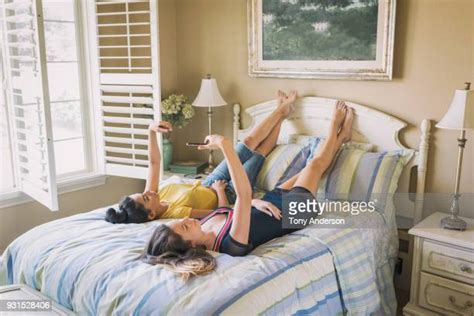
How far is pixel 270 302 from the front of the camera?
1707 mm

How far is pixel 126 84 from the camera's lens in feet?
11.0

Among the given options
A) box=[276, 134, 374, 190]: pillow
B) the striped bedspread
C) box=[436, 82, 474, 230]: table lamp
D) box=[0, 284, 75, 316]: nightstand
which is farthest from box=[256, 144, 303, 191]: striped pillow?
box=[0, 284, 75, 316]: nightstand

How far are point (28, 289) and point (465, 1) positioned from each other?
2.65 m

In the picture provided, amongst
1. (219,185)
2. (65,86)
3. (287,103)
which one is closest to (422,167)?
(287,103)

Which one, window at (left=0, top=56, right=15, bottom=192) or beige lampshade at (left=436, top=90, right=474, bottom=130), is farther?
window at (left=0, top=56, right=15, bottom=192)

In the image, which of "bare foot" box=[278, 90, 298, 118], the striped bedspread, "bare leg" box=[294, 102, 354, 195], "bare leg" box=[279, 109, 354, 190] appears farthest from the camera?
"bare foot" box=[278, 90, 298, 118]

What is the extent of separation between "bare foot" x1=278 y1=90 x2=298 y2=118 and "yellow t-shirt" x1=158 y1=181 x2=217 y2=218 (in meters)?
0.82

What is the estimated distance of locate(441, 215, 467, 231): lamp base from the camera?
92.0 inches

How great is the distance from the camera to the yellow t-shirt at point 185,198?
245 cm

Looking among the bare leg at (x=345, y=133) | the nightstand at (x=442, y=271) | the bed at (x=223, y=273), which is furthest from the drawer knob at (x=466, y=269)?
the bare leg at (x=345, y=133)

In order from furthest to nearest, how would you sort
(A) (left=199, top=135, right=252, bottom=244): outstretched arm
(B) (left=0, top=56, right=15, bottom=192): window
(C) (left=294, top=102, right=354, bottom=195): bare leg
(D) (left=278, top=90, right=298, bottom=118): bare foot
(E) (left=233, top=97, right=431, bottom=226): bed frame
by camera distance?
1. (D) (left=278, top=90, right=298, bottom=118): bare foot
2. (B) (left=0, top=56, right=15, bottom=192): window
3. (E) (left=233, top=97, right=431, bottom=226): bed frame
4. (C) (left=294, top=102, right=354, bottom=195): bare leg
5. (A) (left=199, top=135, right=252, bottom=244): outstretched arm

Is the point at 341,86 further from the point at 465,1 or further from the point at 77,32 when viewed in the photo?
the point at 77,32

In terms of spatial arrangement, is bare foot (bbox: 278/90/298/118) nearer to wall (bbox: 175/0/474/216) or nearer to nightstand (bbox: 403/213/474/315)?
wall (bbox: 175/0/474/216)

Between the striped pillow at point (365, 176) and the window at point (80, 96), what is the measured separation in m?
1.38
